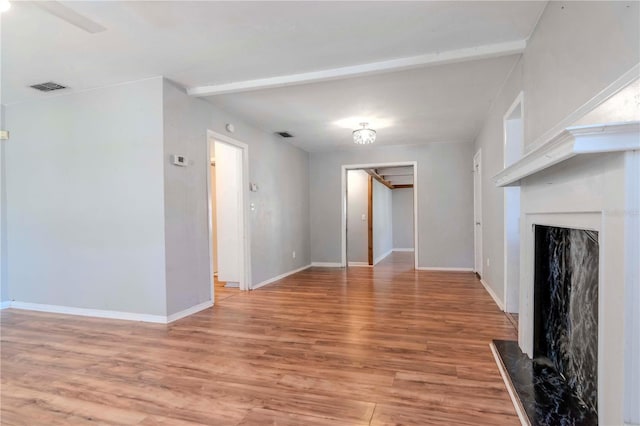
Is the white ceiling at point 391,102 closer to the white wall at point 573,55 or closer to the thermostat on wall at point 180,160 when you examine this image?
the white wall at point 573,55

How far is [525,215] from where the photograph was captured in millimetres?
2385

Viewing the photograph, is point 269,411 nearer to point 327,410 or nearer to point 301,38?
point 327,410

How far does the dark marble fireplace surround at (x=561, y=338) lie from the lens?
1.57 meters

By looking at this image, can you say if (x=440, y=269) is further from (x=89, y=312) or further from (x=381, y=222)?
(x=89, y=312)

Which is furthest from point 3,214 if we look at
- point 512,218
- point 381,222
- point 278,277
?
point 381,222

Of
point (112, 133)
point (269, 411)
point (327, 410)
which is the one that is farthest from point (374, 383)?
point (112, 133)

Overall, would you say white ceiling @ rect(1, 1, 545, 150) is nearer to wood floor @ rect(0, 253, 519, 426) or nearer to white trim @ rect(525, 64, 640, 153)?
white trim @ rect(525, 64, 640, 153)

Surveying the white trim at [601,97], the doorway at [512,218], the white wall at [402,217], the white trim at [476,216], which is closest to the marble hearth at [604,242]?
the white trim at [601,97]

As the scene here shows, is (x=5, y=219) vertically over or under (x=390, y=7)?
under

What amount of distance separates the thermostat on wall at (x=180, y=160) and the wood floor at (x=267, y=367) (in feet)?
5.52

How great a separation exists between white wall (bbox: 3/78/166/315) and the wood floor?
1.20ft

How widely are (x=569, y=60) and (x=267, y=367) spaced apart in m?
2.70

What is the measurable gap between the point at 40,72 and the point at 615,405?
4756mm

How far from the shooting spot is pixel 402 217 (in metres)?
11.1
